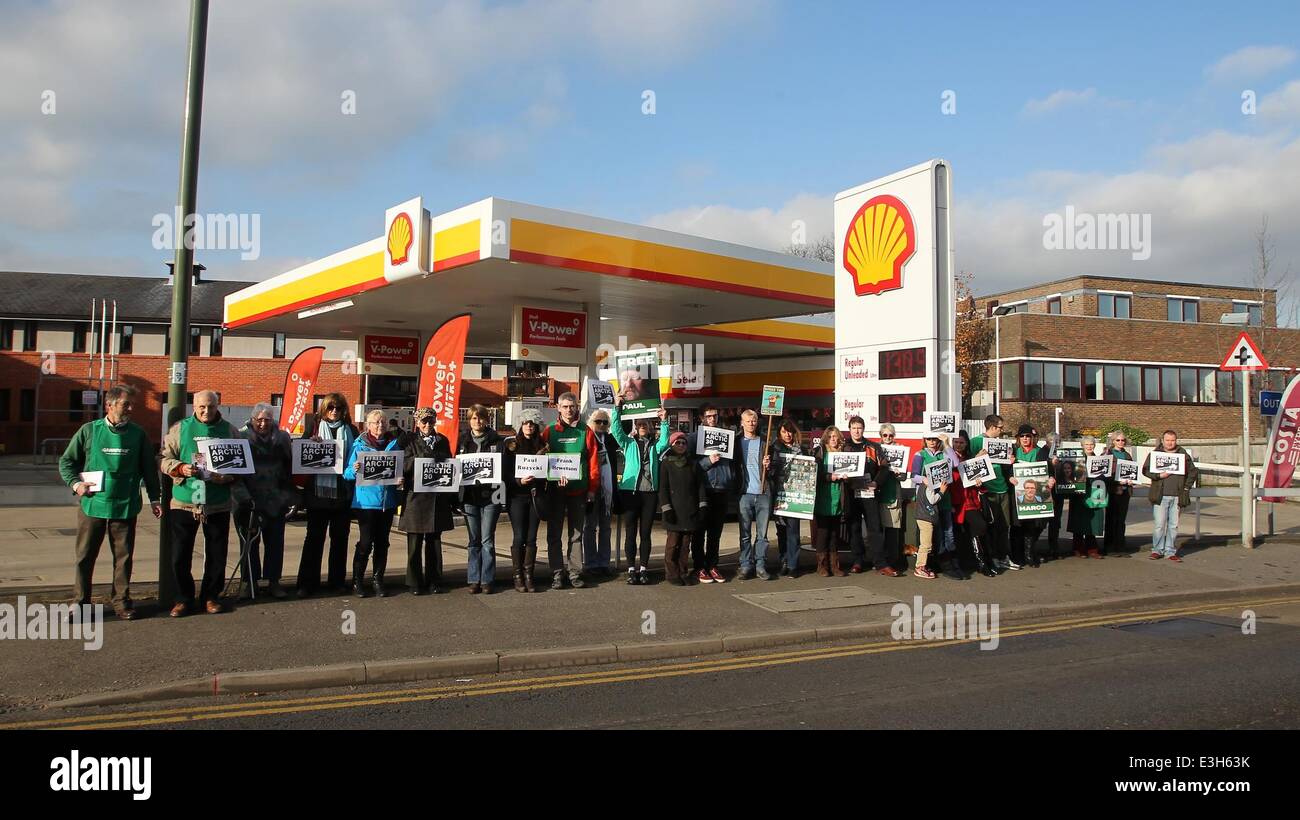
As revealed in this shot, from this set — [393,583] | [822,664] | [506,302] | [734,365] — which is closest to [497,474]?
[393,583]

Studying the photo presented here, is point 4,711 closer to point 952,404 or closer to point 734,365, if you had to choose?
point 952,404

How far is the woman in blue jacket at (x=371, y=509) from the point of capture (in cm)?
866

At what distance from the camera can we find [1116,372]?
33750mm

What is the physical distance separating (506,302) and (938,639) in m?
12.2

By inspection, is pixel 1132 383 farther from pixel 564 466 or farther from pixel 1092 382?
pixel 564 466

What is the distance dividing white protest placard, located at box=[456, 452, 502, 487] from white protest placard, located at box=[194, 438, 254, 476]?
1.97 m

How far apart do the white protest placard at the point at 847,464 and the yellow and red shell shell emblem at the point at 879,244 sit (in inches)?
108

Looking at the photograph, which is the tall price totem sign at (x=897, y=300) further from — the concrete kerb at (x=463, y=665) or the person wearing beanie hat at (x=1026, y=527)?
the concrete kerb at (x=463, y=665)

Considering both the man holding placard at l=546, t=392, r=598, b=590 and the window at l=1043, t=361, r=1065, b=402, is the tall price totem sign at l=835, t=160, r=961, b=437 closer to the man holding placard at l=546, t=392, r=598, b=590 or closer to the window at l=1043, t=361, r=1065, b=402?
the man holding placard at l=546, t=392, r=598, b=590

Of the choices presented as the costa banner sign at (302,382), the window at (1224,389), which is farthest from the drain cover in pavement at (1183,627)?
the window at (1224,389)

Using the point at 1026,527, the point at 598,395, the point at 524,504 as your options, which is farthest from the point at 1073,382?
the point at 524,504

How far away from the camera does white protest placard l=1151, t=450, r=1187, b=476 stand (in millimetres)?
12109

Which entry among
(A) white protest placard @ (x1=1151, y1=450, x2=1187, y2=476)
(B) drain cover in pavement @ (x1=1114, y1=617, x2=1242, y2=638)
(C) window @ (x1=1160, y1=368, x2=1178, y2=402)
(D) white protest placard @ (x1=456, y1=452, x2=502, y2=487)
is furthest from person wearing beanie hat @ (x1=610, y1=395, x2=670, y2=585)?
(C) window @ (x1=1160, y1=368, x2=1178, y2=402)
